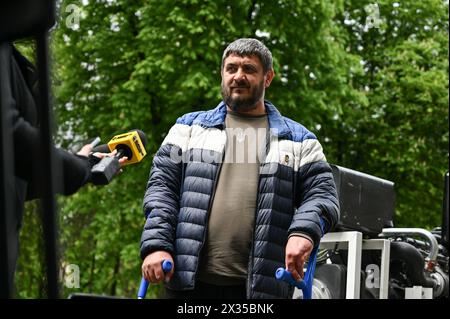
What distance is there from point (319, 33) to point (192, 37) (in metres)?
2.50

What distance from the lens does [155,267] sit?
395cm

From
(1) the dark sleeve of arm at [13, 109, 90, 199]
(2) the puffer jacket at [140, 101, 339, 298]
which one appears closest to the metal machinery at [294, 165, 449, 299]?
(2) the puffer jacket at [140, 101, 339, 298]

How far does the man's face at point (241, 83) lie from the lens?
419cm

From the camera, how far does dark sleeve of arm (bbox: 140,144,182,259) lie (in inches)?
157

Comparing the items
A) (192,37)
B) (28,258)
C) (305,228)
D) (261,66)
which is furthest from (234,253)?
(192,37)

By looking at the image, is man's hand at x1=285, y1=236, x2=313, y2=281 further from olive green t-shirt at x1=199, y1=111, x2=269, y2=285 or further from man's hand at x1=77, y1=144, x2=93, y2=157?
man's hand at x1=77, y1=144, x2=93, y2=157

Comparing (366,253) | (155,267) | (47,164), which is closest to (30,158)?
(47,164)

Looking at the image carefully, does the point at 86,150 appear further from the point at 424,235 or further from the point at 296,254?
the point at 424,235

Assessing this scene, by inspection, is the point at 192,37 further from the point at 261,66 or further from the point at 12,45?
the point at 12,45

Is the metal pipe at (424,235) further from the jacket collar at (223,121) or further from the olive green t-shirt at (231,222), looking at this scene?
the olive green t-shirt at (231,222)

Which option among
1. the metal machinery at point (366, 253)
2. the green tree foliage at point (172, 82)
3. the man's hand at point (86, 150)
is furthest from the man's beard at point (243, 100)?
the green tree foliage at point (172, 82)

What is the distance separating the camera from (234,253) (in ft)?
13.3

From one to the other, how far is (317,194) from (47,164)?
2826 mm

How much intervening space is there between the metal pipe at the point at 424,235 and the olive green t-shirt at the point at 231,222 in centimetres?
415
